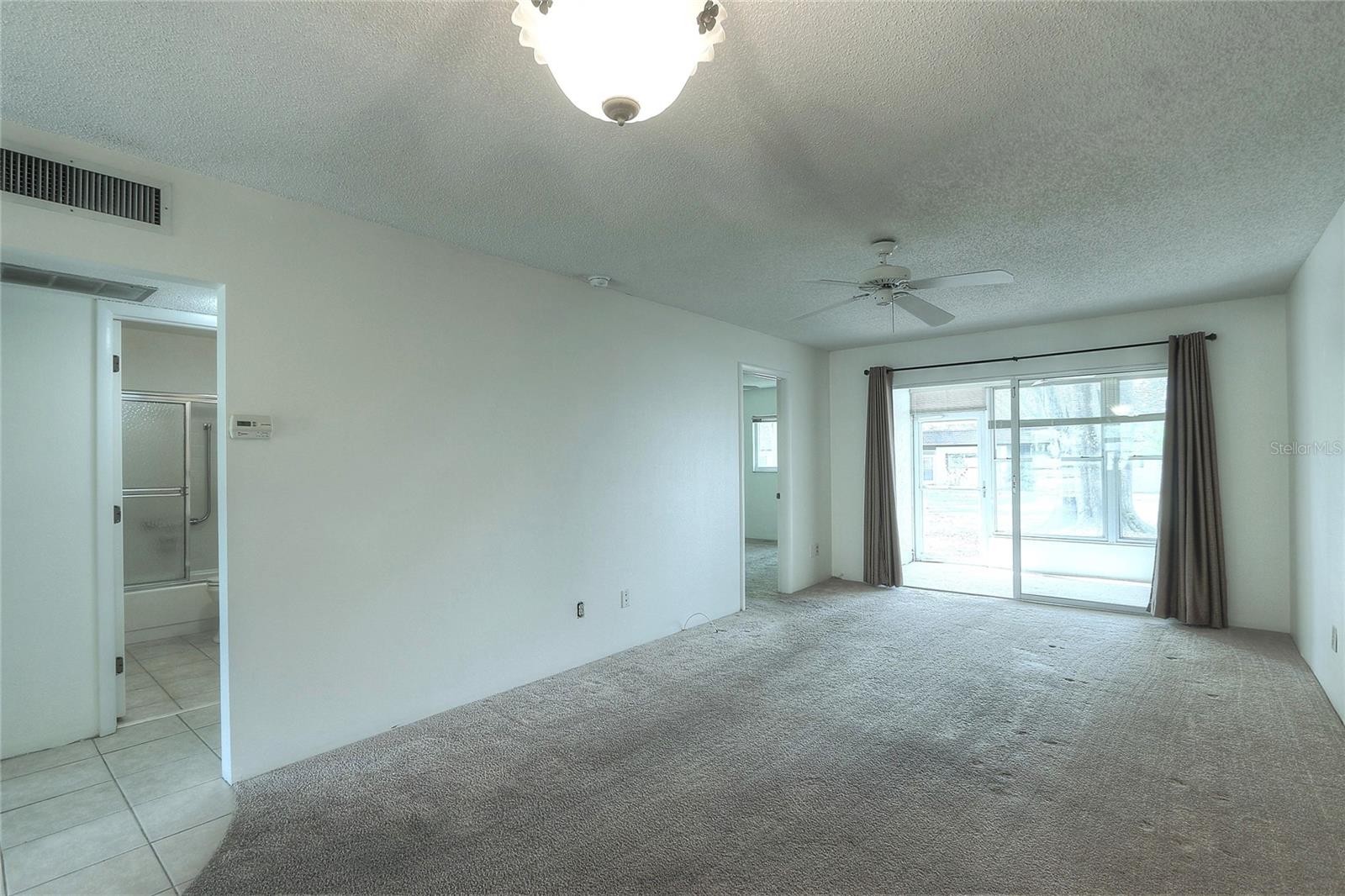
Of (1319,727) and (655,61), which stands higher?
(655,61)

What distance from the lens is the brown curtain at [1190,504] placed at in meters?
4.88

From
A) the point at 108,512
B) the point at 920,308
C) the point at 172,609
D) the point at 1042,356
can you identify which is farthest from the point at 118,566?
the point at 1042,356

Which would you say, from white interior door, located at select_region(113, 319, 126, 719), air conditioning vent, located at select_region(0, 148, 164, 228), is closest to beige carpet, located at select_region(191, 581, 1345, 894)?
white interior door, located at select_region(113, 319, 126, 719)

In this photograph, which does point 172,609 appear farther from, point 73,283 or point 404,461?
point 404,461

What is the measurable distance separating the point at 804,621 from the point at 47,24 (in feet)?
17.0

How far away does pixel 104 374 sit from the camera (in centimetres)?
332

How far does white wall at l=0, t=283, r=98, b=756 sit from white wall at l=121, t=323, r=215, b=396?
82.7 inches

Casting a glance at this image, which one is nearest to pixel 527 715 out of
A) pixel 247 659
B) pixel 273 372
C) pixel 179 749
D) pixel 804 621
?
pixel 247 659

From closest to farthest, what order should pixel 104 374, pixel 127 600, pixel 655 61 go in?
pixel 655 61 → pixel 104 374 → pixel 127 600

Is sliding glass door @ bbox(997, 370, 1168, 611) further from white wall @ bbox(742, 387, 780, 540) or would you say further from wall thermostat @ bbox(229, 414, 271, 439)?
wall thermostat @ bbox(229, 414, 271, 439)

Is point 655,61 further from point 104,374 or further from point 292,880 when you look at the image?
point 104,374

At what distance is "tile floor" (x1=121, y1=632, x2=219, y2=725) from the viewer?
142 inches

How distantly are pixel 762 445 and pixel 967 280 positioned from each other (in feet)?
22.9

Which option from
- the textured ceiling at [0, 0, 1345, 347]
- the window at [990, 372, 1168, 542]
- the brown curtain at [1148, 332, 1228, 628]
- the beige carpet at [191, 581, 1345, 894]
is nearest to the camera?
the textured ceiling at [0, 0, 1345, 347]
